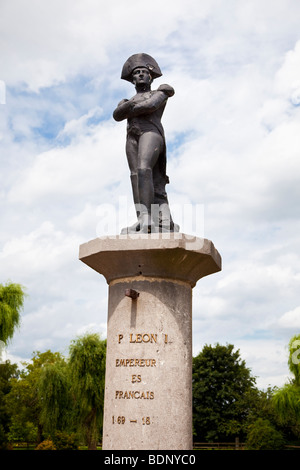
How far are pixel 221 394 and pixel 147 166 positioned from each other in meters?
45.1

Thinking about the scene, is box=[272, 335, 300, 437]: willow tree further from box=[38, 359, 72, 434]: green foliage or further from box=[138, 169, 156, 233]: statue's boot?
box=[138, 169, 156, 233]: statue's boot

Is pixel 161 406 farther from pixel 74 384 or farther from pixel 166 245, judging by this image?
pixel 74 384

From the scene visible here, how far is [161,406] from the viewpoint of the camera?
562 cm

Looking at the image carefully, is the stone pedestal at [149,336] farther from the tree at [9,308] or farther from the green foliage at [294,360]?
the green foliage at [294,360]

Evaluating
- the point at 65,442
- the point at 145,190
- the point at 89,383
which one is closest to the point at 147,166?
the point at 145,190

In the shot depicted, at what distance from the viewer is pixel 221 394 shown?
48156 millimetres

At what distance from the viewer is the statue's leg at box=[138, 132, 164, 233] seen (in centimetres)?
666

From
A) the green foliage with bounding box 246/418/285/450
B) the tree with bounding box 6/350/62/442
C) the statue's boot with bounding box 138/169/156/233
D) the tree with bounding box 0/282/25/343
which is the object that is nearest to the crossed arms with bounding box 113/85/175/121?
the statue's boot with bounding box 138/169/156/233

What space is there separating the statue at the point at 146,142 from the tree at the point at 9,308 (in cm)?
2483

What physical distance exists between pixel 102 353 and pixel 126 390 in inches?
1086

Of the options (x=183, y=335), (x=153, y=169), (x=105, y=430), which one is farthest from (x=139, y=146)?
(x=105, y=430)

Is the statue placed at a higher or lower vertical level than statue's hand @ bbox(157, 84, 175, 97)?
lower

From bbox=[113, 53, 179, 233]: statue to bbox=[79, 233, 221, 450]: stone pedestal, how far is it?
1.75 feet

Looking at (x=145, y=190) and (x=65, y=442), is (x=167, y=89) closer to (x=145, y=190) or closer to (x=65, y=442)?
(x=145, y=190)
